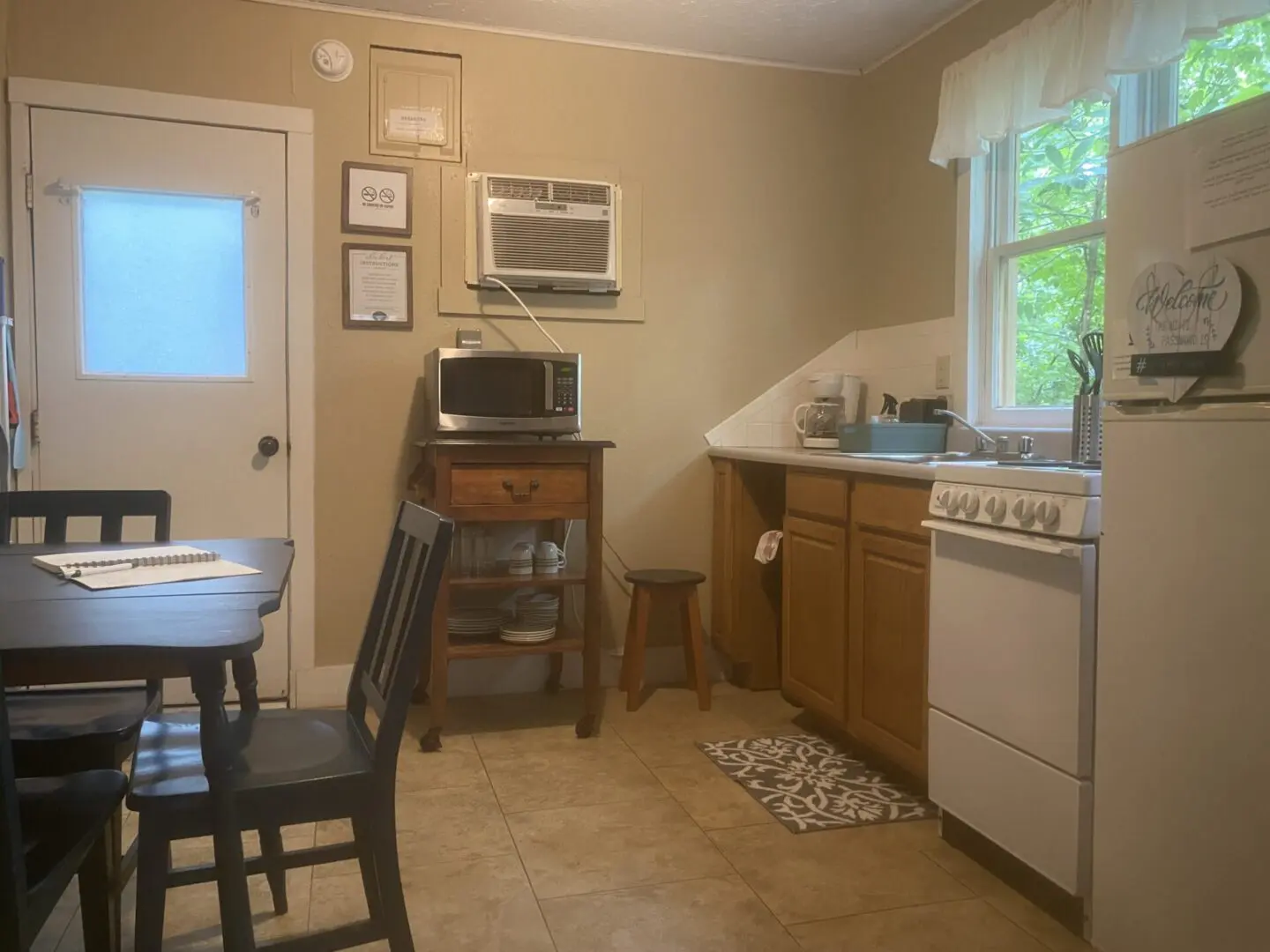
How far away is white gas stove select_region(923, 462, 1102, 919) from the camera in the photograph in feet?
5.80

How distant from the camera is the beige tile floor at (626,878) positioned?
72.1 inches

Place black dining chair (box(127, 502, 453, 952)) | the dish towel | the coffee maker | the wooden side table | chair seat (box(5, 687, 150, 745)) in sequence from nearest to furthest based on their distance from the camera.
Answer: black dining chair (box(127, 502, 453, 952))
chair seat (box(5, 687, 150, 745))
the wooden side table
the dish towel
the coffee maker

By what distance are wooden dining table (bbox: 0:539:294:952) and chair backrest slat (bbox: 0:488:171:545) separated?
43 cm

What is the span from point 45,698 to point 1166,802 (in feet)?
6.61

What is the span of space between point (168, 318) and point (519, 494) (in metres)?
1.28

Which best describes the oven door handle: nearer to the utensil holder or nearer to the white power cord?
the utensil holder

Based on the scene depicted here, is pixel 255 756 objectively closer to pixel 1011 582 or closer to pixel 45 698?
pixel 45 698

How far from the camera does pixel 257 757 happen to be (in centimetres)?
151

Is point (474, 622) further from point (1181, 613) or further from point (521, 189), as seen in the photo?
point (1181, 613)

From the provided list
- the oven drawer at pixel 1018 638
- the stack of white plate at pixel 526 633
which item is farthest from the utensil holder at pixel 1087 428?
the stack of white plate at pixel 526 633

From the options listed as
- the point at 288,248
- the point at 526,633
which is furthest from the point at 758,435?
the point at 288,248

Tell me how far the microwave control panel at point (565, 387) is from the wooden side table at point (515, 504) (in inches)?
7.0

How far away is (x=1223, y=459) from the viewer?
148 cm

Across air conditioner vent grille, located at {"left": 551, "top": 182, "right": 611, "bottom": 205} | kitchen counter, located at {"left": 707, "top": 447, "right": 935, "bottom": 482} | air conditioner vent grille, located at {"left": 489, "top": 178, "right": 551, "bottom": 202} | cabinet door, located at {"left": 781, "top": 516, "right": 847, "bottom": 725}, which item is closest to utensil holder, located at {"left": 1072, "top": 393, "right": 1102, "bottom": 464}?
kitchen counter, located at {"left": 707, "top": 447, "right": 935, "bottom": 482}
